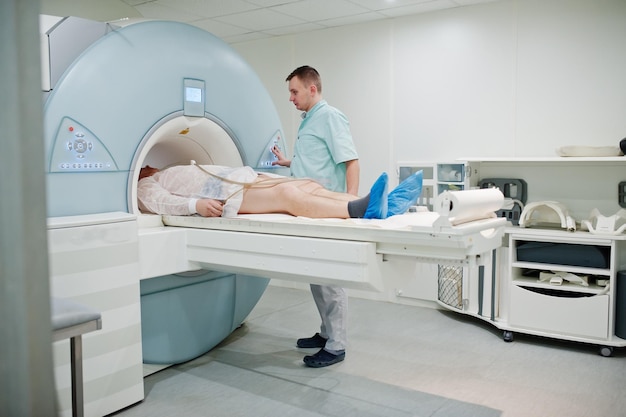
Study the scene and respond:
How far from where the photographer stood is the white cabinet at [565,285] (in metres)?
3.02

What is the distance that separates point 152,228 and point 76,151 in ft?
1.67

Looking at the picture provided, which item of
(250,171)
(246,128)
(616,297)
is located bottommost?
(616,297)

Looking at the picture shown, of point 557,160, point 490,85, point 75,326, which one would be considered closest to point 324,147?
point 557,160

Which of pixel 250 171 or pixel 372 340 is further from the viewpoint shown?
pixel 372 340

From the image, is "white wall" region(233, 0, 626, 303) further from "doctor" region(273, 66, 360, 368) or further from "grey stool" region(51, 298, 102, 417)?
"grey stool" region(51, 298, 102, 417)

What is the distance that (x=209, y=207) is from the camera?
252cm

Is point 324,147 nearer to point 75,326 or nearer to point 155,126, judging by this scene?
point 155,126

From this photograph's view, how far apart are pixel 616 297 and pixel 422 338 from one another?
1077 mm

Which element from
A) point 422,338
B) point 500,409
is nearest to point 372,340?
point 422,338

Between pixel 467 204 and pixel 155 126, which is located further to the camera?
pixel 155 126

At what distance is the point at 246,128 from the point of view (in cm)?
301

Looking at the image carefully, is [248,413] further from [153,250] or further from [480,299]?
[480,299]

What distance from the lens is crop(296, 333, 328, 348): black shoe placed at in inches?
124

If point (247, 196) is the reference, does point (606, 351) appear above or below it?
below
